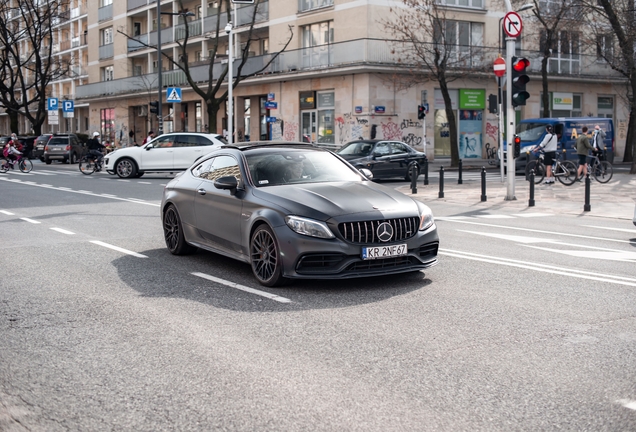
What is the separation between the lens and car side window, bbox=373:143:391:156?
26.7 m

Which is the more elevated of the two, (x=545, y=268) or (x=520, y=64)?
(x=520, y=64)

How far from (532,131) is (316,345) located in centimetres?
2899

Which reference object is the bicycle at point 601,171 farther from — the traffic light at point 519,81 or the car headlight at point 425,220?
the car headlight at point 425,220

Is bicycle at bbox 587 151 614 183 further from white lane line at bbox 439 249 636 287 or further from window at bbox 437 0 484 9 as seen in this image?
window at bbox 437 0 484 9

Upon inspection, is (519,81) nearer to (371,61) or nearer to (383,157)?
(383,157)

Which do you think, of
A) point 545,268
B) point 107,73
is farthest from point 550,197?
point 107,73

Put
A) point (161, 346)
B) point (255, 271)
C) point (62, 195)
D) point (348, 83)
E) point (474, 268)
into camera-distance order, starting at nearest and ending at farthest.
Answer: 1. point (161, 346)
2. point (255, 271)
3. point (474, 268)
4. point (62, 195)
5. point (348, 83)

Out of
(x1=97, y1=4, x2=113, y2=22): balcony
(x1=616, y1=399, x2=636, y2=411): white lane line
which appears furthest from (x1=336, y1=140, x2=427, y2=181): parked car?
(x1=97, y1=4, x2=113, y2=22): balcony

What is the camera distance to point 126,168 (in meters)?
30.4

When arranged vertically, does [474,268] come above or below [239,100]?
below

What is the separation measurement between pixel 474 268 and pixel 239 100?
42.1 metres

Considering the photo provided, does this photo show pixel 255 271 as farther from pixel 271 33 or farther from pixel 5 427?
pixel 271 33

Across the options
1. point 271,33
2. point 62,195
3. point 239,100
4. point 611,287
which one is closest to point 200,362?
point 611,287

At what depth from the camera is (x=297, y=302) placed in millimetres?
7258
